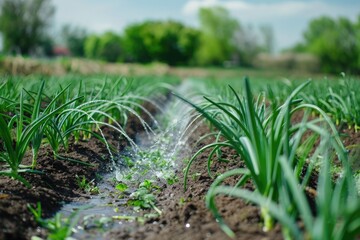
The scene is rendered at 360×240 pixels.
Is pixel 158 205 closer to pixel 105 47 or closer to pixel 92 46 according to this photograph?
pixel 105 47

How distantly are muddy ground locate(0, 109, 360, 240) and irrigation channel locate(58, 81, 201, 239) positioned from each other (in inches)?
3.4

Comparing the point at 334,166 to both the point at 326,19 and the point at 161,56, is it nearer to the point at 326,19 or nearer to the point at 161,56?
the point at 161,56

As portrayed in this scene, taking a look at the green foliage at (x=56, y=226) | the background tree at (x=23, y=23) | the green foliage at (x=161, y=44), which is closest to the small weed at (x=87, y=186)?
the green foliage at (x=56, y=226)

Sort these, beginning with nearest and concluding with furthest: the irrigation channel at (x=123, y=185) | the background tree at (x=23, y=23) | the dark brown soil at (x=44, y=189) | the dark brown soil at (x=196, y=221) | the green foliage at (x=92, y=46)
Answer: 1. the dark brown soil at (x=196, y=221)
2. the dark brown soil at (x=44, y=189)
3. the irrigation channel at (x=123, y=185)
4. the background tree at (x=23, y=23)
5. the green foliage at (x=92, y=46)

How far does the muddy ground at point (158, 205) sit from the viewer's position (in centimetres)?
194

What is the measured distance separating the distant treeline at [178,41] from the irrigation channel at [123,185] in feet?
128

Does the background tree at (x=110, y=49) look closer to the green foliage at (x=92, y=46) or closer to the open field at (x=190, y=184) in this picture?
the green foliage at (x=92, y=46)

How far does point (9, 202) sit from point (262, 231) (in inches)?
52.2

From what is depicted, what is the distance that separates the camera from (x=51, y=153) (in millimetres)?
3375

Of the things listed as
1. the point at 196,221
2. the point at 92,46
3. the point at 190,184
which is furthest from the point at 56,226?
the point at 92,46

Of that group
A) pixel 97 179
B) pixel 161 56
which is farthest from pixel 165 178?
pixel 161 56

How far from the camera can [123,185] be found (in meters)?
3.01

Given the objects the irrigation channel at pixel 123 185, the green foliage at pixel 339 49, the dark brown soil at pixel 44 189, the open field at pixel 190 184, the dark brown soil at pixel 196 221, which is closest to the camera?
the open field at pixel 190 184

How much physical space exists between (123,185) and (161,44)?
48836 mm
